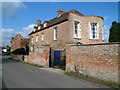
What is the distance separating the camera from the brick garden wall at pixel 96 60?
7.87 meters

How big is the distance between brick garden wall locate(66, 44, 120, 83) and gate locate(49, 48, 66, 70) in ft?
8.36

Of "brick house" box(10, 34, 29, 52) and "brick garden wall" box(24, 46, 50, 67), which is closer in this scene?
"brick garden wall" box(24, 46, 50, 67)

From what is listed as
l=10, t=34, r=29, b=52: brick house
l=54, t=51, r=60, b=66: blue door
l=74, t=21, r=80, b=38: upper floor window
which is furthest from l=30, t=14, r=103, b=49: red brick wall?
l=10, t=34, r=29, b=52: brick house

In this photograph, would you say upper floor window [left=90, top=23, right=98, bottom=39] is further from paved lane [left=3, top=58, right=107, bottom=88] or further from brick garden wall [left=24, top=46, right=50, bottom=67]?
paved lane [left=3, top=58, right=107, bottom=88]

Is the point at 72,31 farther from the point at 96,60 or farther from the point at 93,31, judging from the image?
the point at 96,60

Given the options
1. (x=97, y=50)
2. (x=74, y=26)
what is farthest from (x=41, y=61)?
(x=97, y=50)

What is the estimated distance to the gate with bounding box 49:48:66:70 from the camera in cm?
1424

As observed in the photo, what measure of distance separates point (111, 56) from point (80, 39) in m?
11.8

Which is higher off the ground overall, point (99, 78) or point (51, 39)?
point (51, 39)

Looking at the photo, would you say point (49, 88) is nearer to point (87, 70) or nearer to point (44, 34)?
point (87, 70)

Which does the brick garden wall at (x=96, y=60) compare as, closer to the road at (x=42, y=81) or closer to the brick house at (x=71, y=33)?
the road at (x=42, y=81)

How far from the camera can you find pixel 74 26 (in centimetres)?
1936

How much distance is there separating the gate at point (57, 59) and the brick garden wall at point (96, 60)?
2.55m

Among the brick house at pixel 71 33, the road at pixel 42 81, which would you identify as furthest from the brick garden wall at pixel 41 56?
the road at pixel 42 81
